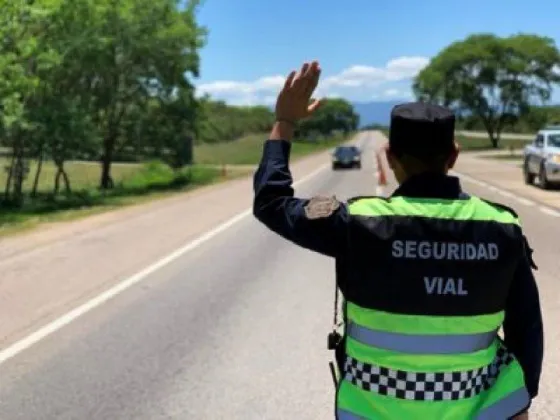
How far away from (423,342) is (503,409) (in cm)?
28

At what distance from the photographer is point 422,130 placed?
2.30 metres

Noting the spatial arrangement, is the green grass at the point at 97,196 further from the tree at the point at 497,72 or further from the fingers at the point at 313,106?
the tree at the point at 497,72

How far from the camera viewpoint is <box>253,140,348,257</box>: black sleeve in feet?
7.57

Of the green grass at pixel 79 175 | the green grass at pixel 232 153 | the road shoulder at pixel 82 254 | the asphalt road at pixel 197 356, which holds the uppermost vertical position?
the asphalt road at pixel 197 356

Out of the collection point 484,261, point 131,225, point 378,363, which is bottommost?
point 131,225

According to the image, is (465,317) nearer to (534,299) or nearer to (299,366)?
(534,299)

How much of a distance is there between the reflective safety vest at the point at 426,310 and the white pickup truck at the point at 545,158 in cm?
2510

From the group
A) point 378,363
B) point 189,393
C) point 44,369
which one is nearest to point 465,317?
point 378,363

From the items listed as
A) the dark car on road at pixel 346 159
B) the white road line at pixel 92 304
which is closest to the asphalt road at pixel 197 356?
the white road line at pixel 92 304

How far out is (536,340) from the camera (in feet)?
7.70

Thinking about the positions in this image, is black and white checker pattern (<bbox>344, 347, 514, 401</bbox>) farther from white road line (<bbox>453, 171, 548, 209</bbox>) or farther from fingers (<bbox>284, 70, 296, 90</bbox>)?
white road line (<bbox>453, 171, 548, 209</bbox>)

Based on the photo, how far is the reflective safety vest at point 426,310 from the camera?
7.25 feet

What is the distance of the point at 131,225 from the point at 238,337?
1118cm

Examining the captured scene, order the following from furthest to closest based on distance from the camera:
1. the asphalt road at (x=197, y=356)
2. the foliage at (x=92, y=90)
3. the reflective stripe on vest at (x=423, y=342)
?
the foliage at (x=92, y=90) → the asphalt road at (x=197, y=356) → the reflective stripe on vest at (x=423, y=342)
